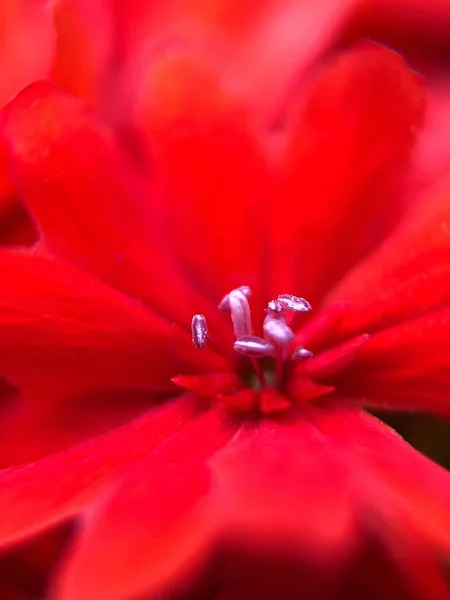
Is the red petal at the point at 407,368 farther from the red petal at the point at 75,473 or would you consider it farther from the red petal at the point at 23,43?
the red petal at the point at 23,43

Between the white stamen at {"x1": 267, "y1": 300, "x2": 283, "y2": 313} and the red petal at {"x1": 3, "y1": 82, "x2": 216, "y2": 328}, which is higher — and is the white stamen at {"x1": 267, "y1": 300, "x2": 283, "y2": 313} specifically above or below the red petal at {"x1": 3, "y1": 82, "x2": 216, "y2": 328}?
below

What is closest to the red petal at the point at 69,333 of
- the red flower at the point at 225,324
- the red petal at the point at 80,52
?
the red flower at the point at 225,324

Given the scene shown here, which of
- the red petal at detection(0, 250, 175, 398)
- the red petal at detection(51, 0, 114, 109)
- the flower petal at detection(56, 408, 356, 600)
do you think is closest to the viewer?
the flower petal at detection(56, 408, 356, 600)

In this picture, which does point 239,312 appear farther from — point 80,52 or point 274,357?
point 80,52

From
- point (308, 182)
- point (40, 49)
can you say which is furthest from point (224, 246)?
point (40, 49)

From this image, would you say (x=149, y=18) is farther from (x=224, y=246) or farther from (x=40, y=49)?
(x=224, y=246)

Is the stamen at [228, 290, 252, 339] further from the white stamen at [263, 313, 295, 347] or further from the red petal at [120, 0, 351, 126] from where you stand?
the red petal at [120, 0, 351, 126]

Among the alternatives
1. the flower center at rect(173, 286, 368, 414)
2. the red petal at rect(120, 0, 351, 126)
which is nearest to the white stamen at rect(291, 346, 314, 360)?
the flower center at rect(173, 286, 368, 414)
